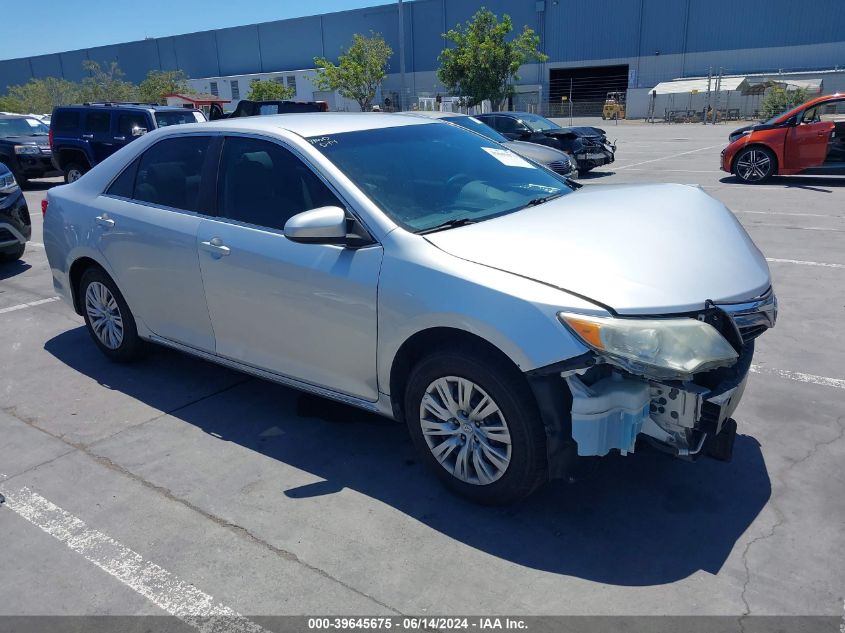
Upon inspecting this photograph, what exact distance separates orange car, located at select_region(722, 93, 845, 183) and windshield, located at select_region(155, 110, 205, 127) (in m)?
11.1

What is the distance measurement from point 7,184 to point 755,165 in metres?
12.9

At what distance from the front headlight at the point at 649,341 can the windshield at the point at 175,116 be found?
12.7 m

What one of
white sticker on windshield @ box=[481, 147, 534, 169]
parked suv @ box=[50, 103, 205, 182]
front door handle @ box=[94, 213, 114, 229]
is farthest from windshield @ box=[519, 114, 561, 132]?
front door handle @ box=[94, 213, 114, 229]

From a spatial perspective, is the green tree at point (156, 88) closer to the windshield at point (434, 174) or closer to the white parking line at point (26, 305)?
the white parking line at point (26, 305)

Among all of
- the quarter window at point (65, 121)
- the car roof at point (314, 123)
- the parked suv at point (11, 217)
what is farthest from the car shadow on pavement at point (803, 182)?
the quarter window at point (65, 121)

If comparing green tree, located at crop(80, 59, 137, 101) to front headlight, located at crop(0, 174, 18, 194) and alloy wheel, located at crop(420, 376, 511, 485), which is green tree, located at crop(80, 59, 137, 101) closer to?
front headlight, located at crop(0, 174, 18, 194)

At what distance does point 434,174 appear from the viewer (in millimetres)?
3861

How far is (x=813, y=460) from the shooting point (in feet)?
11.6

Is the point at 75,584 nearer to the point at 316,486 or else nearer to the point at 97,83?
the point at 316,486

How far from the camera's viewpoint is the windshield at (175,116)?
544 inches

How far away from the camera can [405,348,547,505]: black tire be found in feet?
9.48

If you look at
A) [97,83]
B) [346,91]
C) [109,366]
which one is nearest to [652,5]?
[346,91]

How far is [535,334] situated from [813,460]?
1883mm

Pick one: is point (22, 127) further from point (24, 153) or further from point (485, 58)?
point (485, 58)
